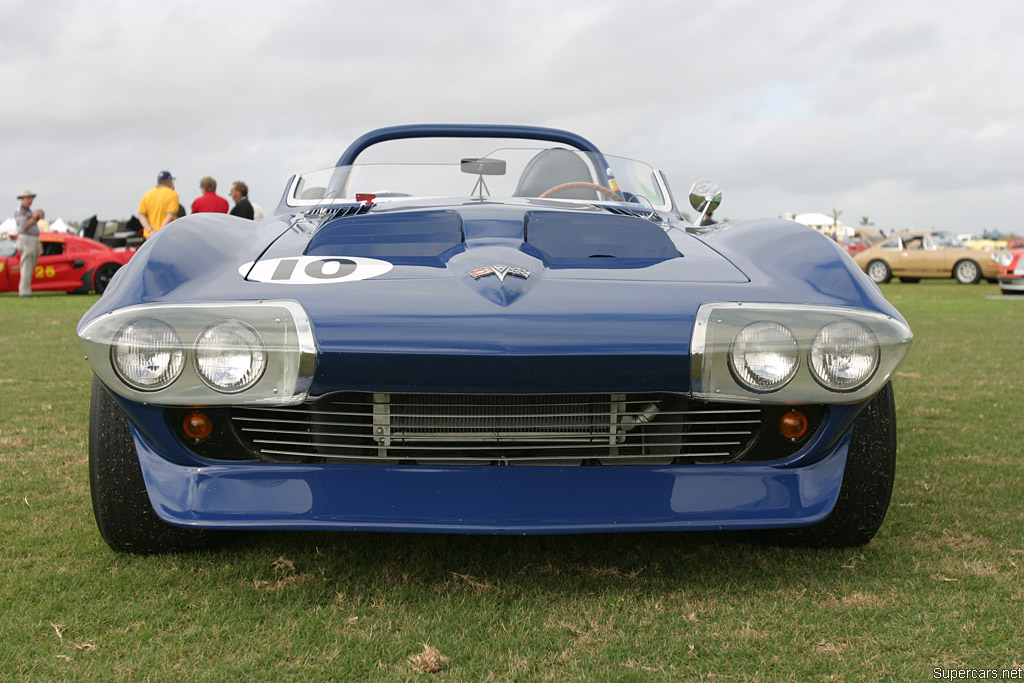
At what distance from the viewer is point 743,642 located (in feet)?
5.25

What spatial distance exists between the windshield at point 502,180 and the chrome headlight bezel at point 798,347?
4.87 ft

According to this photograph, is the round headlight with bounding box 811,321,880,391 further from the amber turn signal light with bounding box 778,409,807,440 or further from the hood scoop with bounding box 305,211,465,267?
the hood scoop with bounding box 305,211,465,267

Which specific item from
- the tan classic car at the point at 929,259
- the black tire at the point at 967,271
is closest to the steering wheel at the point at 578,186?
the tan classic car at the point at 929,259

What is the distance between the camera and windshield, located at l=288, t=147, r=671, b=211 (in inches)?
126

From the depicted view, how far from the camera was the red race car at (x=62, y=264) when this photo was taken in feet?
41.3

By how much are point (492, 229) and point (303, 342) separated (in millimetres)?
735

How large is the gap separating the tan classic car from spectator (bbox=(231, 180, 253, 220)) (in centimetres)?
1287

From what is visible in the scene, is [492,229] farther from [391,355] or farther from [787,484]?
[787,484]

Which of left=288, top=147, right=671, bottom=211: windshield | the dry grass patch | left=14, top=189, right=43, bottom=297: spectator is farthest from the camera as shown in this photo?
left=14, top=189, right=43, bottom=297: spectator

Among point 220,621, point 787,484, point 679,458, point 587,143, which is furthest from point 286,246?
point 587,143

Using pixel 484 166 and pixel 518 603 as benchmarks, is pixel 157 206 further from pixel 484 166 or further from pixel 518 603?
pixel 518 603

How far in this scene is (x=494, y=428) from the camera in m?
1.77

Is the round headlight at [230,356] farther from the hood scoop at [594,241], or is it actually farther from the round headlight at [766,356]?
the round headlight at [766,356]

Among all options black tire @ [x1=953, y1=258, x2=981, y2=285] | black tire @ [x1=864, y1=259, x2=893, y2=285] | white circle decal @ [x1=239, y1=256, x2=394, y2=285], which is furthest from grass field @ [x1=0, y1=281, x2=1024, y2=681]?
black tire @ [x1=953, y1=258, x2=981, y2=285]
